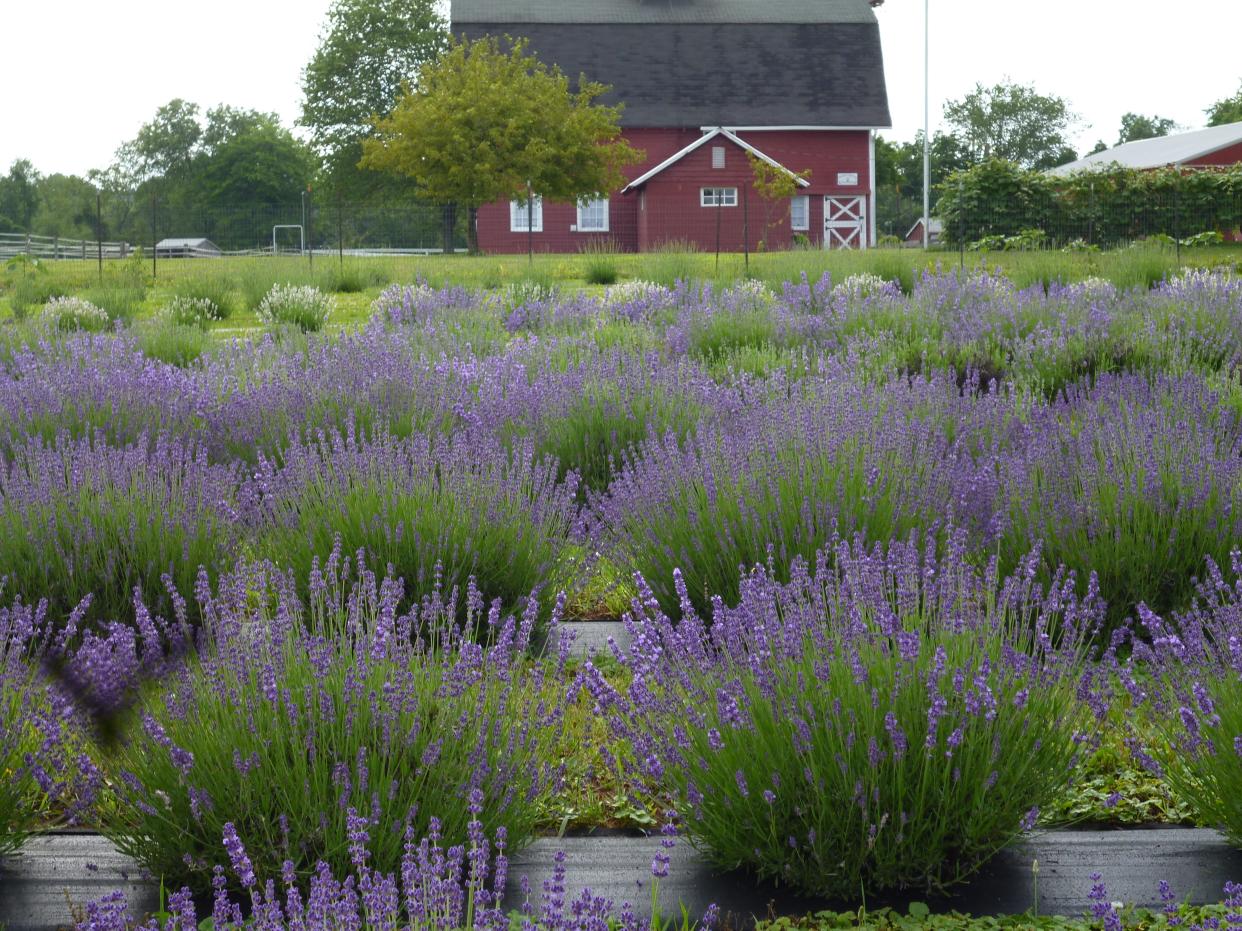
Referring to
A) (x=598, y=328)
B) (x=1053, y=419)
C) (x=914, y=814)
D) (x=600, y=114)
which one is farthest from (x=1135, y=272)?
(x=600, y=114)

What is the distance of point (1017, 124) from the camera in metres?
93.2

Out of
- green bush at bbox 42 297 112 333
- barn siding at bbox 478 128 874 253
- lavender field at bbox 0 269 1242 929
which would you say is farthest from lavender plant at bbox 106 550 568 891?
barn siding at bbox 478 128 874 253

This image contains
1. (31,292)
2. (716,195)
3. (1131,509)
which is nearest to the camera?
(1131,509)

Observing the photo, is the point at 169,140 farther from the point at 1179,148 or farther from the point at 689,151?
the point at 1179,148

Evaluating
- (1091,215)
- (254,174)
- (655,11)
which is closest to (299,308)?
(1091,215)

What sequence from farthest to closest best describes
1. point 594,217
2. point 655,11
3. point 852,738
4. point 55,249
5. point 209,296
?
1. point 655,11
2. point 594,217
3. point 55,249
4. point 209,296
5. point 852,738

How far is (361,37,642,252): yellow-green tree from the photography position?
35.0m

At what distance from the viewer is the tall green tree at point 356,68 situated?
58750 millimetres

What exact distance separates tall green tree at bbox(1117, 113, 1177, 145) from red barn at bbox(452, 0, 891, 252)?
208 ft

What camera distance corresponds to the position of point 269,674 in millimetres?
2926

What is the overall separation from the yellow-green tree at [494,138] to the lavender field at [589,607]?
2697cm

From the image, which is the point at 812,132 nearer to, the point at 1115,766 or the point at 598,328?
the point at 598,328

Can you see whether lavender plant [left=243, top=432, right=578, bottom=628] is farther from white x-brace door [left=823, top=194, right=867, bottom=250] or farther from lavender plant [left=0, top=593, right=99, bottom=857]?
white x-brace door [left=823, top=194, right=867, bottom=250]

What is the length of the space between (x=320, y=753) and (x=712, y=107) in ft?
153
